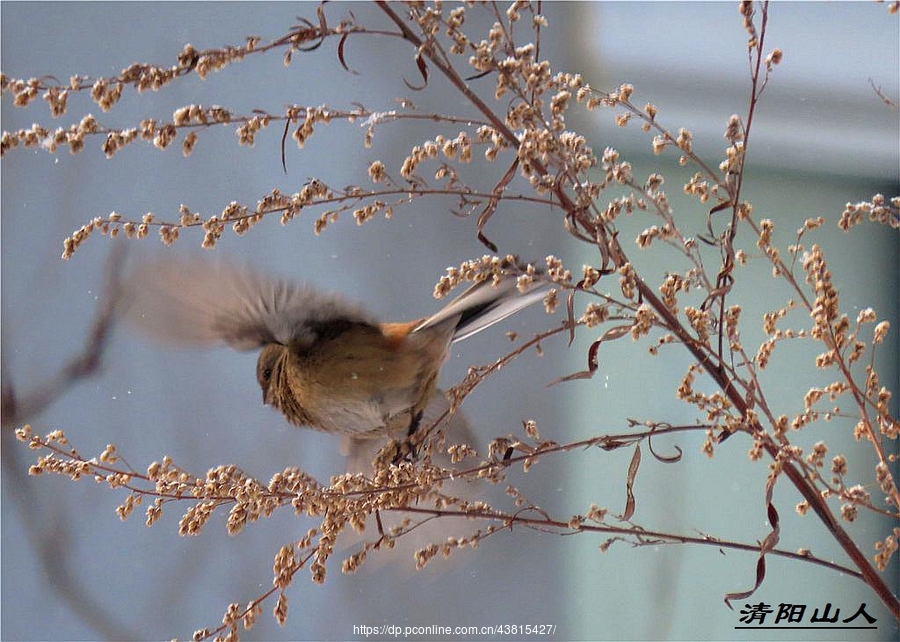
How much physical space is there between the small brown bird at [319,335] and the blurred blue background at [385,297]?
0.17 meters

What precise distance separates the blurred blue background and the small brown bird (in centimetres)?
17

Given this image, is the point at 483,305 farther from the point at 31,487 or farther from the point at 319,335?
the point at 31,487

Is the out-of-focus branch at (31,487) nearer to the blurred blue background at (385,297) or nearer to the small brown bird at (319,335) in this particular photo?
the blurred blue background at (385,297)

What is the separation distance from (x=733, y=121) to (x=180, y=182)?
22.5 inches

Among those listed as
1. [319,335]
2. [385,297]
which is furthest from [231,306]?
[385,297]

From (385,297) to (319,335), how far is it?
0.23 m

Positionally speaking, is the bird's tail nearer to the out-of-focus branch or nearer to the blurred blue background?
the blurred blue background

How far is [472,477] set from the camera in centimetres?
43

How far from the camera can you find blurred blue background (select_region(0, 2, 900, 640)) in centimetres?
80

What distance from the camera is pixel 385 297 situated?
797 mm

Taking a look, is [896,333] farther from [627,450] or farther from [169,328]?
[169,328]

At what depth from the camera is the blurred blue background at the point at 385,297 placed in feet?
2.63

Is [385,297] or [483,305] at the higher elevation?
[385,297]

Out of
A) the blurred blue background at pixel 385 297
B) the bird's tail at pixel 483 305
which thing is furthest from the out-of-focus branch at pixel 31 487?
the bird's tail at pixel 483 305
